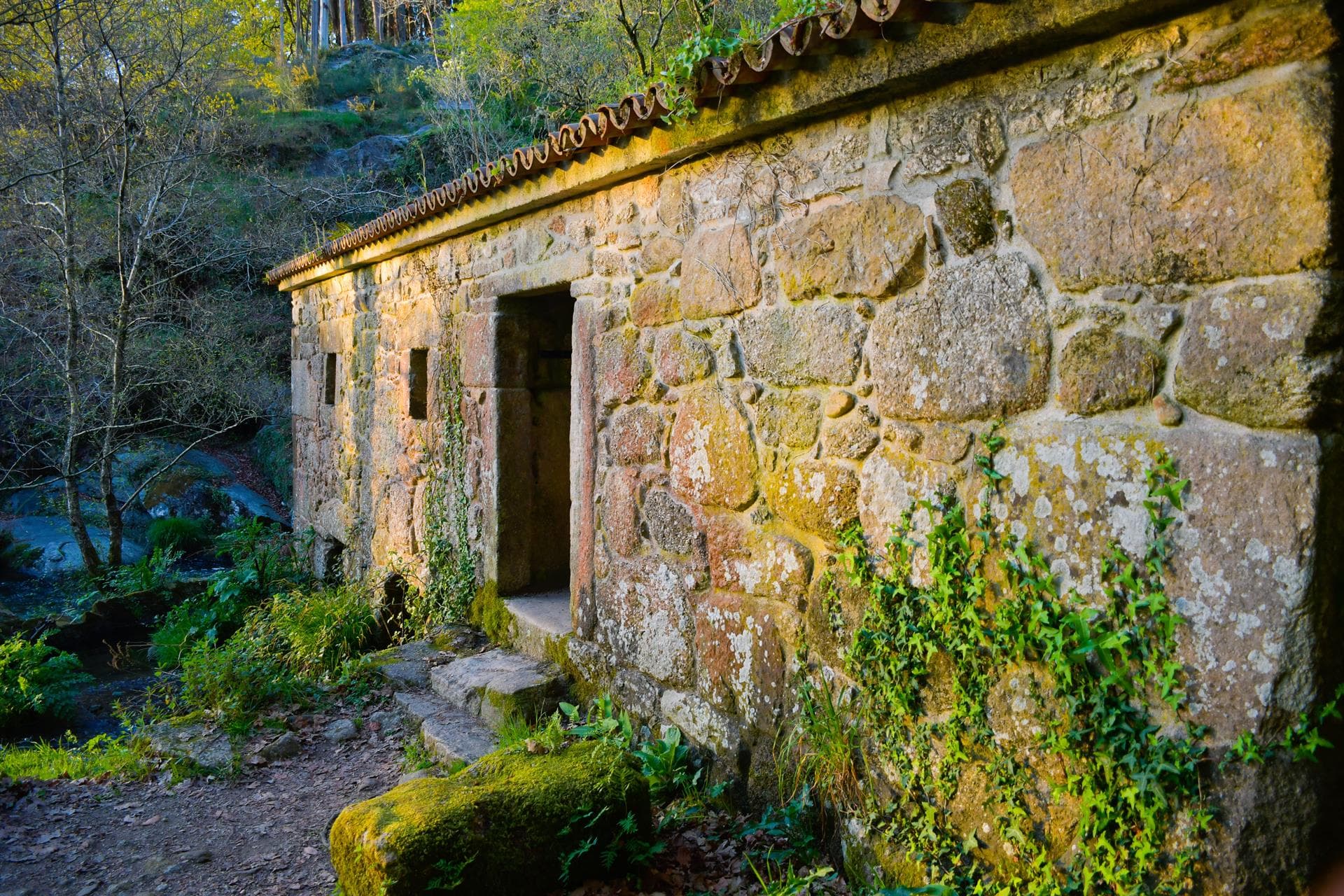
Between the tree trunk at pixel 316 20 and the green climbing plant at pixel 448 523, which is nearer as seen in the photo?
the green climbing plant at pixel 448 523

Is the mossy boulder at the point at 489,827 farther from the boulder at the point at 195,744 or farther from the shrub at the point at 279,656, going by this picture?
the shrub at the point at 279,656

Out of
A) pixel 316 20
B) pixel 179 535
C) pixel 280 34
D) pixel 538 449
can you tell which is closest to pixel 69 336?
pixel 179 535

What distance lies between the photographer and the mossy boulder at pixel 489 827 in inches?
98.3

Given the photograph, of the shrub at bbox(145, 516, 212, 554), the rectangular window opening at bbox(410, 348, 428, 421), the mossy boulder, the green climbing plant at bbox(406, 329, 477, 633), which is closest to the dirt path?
the mossy boulder

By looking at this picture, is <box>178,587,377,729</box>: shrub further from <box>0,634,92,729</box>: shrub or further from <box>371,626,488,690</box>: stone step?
<box>0,634,92,729</box>: shrub

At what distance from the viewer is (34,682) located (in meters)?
6.08

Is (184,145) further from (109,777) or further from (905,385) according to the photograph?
(905,385)

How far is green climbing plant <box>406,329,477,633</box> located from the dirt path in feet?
3.39

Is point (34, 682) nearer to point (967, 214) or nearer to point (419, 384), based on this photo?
point (419, 384)

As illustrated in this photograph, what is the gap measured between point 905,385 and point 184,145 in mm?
11545

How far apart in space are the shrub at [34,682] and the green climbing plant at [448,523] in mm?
2651

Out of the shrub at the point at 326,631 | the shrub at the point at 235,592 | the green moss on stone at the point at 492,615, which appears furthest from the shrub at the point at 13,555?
the green moss on stone at the point at 492,615

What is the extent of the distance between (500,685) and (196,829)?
1.38 m

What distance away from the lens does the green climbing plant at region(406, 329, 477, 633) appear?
5293 mm
